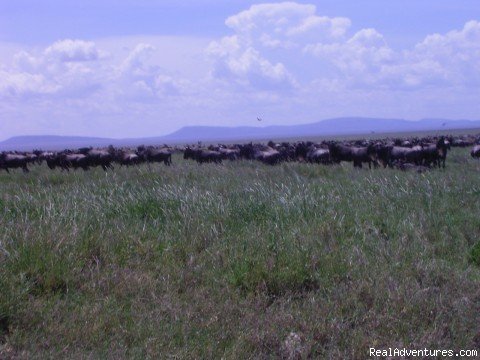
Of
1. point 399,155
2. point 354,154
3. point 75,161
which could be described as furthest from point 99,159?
point 399,155

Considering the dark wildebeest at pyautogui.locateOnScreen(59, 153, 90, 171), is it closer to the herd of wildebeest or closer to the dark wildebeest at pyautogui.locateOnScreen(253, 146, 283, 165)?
the herd of wildebeest

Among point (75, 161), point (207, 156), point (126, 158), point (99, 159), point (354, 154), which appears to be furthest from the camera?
point (207, 156)

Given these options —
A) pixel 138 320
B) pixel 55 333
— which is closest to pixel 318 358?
pixel 138 320

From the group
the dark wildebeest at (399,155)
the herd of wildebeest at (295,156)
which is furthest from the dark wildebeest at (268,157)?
the dark wildebeest at (399,155)

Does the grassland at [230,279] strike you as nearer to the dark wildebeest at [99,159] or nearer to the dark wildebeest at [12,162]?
the dark wildebeest at [99,159]

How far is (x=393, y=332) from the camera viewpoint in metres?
6.43

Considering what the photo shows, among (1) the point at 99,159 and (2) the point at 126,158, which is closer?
(1) the point at 99,159

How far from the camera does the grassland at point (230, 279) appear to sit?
612 centimetres

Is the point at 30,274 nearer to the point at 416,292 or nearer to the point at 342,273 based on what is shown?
the point at 342,273

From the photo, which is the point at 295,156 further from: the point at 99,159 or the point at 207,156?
the point at 99,159

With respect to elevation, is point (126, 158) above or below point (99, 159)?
below

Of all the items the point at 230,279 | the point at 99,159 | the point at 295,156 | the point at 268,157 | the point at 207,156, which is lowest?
the point at 295,156

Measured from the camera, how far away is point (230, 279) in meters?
7.48

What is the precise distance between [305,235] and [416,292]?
2.23m
